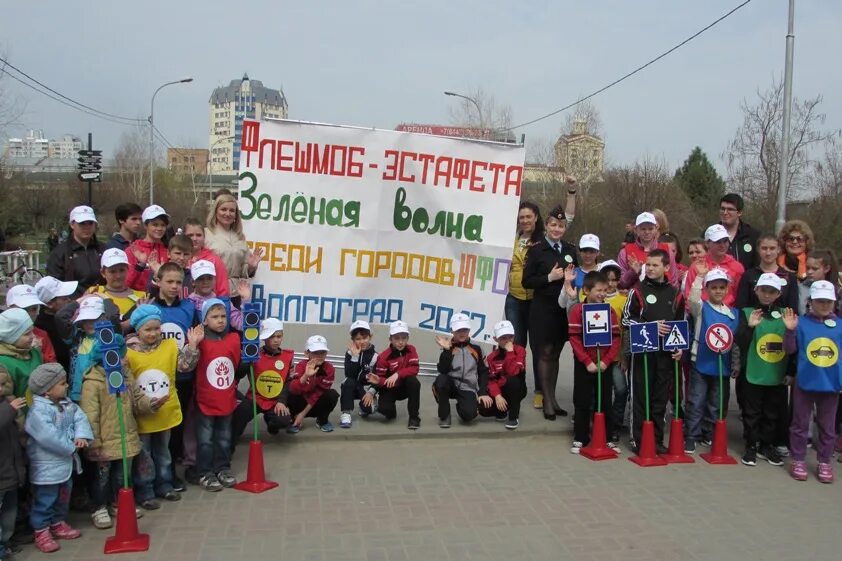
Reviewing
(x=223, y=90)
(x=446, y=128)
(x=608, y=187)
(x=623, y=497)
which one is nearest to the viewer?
(x=623, y=497)

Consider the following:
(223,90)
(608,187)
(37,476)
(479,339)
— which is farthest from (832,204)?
(223,90)

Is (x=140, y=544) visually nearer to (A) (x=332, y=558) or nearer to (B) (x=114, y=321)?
(A) (x=332, y=558)

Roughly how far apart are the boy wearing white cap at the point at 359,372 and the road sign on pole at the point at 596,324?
6.47 ft

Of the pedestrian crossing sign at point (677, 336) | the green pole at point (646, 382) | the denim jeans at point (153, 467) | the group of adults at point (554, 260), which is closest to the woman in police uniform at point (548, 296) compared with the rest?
the group of adults at point (554, 260)

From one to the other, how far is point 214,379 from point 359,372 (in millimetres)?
1707

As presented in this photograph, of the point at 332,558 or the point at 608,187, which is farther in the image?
the point at 608,187

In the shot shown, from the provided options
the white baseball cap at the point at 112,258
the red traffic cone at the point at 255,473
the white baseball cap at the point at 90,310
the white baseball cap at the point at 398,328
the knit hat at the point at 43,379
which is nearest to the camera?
the knit hat at the point at 43,379

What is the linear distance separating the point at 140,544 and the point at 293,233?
357cm

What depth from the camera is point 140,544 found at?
4051mm

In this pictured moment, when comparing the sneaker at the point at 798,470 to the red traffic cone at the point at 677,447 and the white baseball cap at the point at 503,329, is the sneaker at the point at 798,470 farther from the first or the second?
the white baseball cap at the point at 503,329

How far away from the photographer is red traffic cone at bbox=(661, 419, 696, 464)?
18.9ft

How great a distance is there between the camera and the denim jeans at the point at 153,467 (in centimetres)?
463

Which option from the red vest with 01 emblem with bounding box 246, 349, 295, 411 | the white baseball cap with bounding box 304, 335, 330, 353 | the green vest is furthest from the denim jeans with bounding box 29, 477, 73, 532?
the green vest

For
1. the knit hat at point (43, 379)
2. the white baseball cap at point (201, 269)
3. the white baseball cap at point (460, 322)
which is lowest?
the knit hat at point (43, 379)
